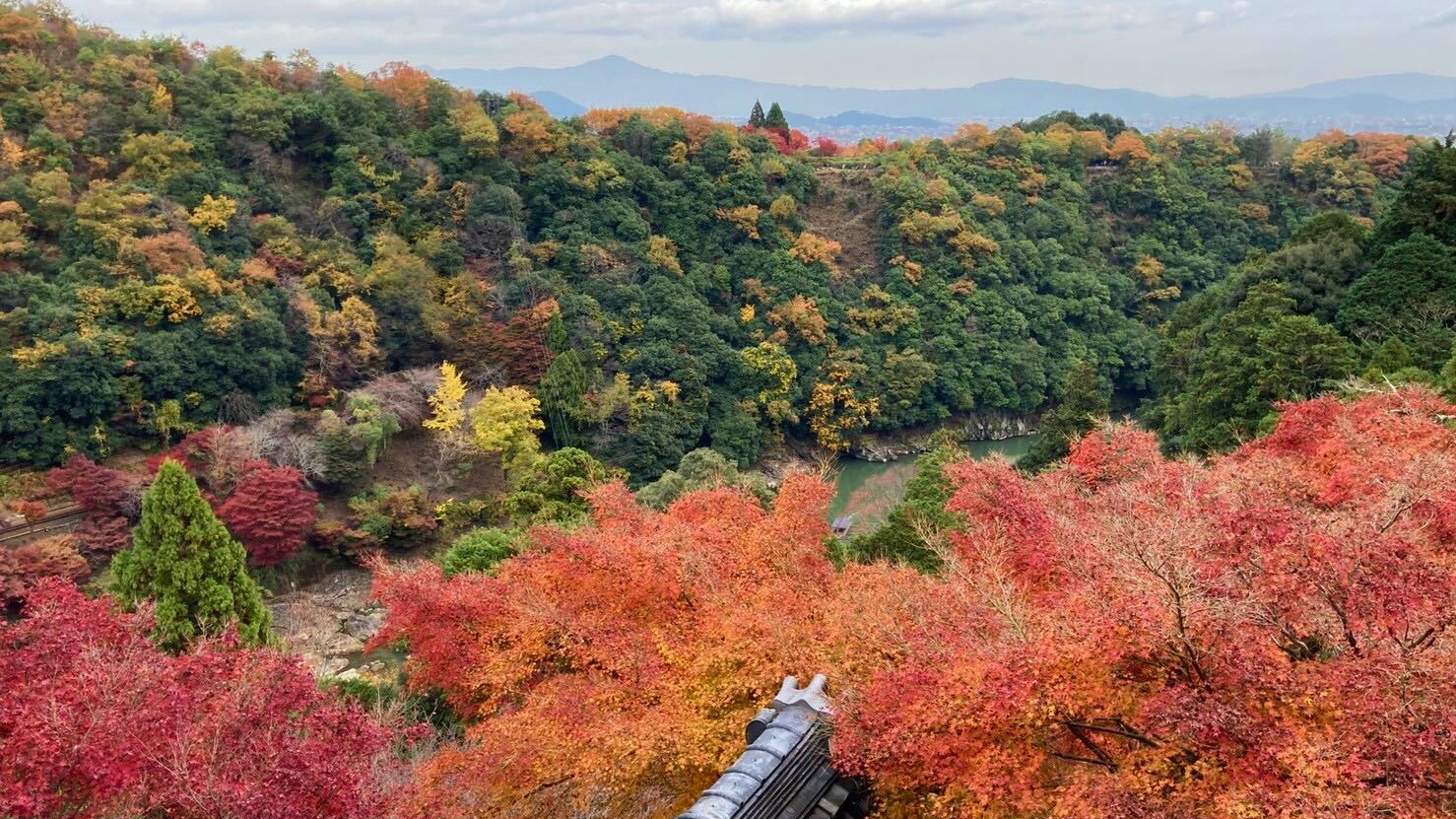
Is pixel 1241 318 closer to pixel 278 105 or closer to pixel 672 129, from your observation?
pixel 672 129

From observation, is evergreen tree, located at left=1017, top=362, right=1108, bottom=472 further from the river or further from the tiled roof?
the tiled roof

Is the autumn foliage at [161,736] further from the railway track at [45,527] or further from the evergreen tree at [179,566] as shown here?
the railway track at [45,527]

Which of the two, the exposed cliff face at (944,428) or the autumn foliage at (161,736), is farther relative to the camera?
the exposed cliff face at (944,428)

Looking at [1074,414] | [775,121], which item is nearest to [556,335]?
[1074,414]

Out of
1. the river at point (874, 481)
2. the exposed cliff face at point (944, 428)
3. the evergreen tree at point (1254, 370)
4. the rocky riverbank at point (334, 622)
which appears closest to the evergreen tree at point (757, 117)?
the exposed cliff face at point (944, 428)

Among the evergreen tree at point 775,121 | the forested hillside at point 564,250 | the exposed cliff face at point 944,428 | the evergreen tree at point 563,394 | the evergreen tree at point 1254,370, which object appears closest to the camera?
the evergreen tree at point 1254,370

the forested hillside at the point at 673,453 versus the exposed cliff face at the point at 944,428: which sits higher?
the forested hillside at the point at 673,453
